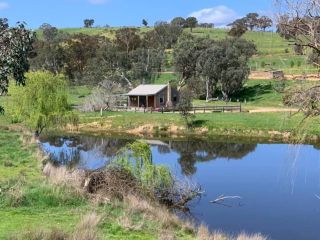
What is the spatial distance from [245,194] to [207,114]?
33.8 meters

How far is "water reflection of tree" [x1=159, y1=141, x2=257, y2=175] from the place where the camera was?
4335cm

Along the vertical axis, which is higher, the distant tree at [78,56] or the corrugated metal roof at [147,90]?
the distant tree at [78,56]

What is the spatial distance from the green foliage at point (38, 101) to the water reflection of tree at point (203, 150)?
10067mm

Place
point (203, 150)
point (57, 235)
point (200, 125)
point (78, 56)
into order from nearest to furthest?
point (57, 235) < point (203, 150) < point (200, 125) < point (78, 56)

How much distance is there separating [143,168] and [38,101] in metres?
20.9

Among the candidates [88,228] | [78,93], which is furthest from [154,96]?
[88,228]

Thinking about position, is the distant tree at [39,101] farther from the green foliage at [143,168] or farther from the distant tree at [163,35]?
the distant tree at [163,35]

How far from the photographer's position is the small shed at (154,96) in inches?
2872

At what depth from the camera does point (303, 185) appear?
3203 centimetres

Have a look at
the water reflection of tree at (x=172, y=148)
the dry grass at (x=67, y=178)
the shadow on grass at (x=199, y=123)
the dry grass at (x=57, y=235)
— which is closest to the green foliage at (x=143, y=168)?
the dry grass at (x=67, y=178)

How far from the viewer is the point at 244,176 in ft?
116

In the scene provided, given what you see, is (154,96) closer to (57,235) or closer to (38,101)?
(38,101)

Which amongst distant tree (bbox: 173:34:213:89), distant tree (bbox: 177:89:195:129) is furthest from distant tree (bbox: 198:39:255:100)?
distant tree (bbox: 177:89:195:129)

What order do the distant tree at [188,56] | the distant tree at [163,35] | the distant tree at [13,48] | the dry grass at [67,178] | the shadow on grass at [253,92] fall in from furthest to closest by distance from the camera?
the distant tree at [163,35] < the distant tree at [188,56] < the shadow on grass at [253,92] < the dry grass at [67,178] < the distant tree at [13,48]
